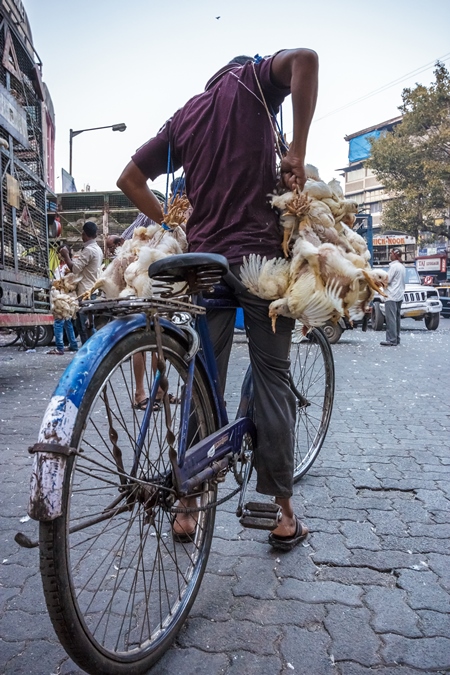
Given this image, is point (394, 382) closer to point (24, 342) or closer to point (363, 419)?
point (363, 419)

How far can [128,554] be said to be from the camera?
8.05ft

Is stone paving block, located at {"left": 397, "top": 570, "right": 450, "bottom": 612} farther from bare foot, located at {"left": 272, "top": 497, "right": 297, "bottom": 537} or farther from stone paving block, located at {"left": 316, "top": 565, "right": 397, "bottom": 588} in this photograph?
bare foot, located at {"left": 272, "top": 497, "right": 297, "bottom": 537}

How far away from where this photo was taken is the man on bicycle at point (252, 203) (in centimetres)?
237

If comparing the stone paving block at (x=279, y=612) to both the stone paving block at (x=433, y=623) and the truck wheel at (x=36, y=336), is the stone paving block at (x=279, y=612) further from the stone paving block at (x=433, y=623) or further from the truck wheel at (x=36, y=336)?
the truck wheel at (x=36, y=336)

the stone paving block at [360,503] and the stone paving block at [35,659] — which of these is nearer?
the stone paving block at [35,659]

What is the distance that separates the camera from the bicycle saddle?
5.99ft

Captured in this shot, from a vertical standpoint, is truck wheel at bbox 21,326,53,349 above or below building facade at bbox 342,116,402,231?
below

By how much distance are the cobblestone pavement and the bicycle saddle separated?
1163mm

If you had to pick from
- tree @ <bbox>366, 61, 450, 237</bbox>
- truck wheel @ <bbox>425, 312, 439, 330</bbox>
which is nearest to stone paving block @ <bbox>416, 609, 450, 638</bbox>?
truck wheel @ <bbox>425, 312, 439, 330</bbox>

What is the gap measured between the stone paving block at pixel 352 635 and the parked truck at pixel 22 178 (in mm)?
5076

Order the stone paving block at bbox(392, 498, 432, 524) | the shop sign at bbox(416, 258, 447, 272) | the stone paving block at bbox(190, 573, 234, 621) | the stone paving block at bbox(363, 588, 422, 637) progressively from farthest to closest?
the shop sign at bbox(416, 258, 447, 272)
the stone paving block at bbox(392, 498, 432, 524)
the stone paving block at bbox(190, 573, 234, 621)
the stone paving block at bbox(363, 588, 422, 637)

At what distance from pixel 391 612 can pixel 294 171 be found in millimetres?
1702

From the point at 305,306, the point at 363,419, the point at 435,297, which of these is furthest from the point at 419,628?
the point at 435,297

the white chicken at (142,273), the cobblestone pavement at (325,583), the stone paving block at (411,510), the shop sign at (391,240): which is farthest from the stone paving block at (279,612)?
the shop sign at (391,240)
